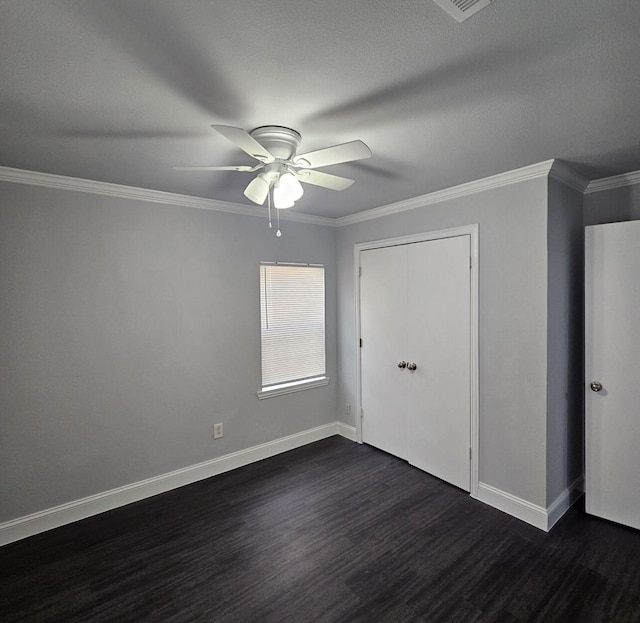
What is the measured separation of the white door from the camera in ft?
7.79

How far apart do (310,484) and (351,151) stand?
263cm

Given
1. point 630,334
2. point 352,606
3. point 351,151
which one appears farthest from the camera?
point 630,334

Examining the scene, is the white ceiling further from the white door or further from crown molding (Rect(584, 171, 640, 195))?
the white door

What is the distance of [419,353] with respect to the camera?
3.16m

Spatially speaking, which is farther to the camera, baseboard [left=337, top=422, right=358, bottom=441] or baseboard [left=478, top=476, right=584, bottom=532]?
baseboard [left=337, top=422, right=358, bottom=441]

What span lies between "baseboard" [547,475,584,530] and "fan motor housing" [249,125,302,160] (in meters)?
2.84

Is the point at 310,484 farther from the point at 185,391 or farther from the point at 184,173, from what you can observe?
the point at 184,173

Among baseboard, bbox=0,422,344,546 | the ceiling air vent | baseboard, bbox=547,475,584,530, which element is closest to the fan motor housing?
the ceiling air vent

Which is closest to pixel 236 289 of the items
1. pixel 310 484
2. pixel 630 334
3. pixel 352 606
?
pixel 310 484

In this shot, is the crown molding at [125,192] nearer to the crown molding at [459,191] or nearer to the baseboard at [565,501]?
→ the crown molding at [459,191]

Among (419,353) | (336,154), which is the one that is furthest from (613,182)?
(336,154)

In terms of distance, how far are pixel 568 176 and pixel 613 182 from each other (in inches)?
16.5

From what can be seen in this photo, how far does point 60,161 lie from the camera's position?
2.16 m

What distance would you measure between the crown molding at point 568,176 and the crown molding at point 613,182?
0.04 m
